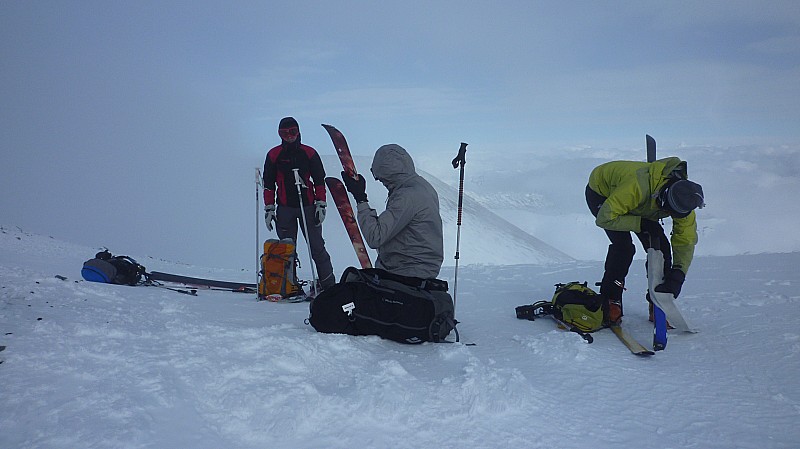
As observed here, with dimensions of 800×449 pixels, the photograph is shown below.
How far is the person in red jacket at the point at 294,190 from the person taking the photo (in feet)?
21.7

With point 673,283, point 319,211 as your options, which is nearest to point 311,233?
point 319,211

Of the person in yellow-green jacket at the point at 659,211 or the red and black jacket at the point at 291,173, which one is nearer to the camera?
the person in yellow-green jacket at the point at 659,211

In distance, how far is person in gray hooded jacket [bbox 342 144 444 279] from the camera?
4.43m

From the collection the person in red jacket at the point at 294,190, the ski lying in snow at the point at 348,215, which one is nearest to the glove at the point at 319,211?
the person in red jacket at the point at 294,190

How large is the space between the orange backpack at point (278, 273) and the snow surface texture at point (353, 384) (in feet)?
5.06

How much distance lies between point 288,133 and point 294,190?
737 millimetres

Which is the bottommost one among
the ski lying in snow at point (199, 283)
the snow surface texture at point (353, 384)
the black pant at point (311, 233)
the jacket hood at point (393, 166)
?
the snow surface texture at point (353, 384)

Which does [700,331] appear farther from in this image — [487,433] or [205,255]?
[205,255]

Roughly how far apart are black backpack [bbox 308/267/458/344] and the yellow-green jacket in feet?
6.17

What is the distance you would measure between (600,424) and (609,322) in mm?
2312

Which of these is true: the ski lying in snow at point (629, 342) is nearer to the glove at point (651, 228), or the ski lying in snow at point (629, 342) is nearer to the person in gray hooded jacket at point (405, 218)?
the glove at point (651, 228)

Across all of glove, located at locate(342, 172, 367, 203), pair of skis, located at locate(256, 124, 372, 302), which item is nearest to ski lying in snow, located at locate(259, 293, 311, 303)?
pair of skis, located at locate(256, 124, 372, 302)

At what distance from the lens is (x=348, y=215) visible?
→ 23.5ft

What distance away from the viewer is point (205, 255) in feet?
61.6
